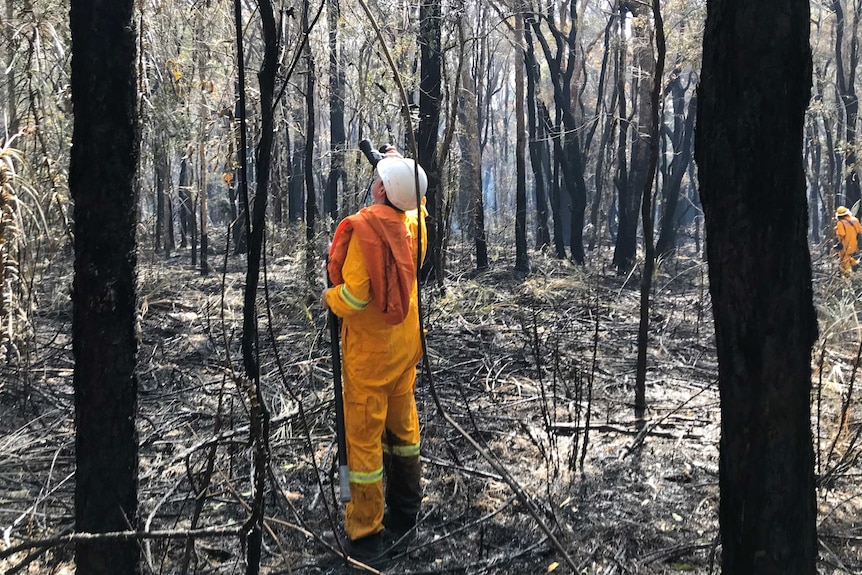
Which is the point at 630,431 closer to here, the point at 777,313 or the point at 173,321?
the point at 777,313

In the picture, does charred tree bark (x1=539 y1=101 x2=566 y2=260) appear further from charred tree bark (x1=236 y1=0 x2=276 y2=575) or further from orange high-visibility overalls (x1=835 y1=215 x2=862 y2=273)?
charred tree bark (x1=236 y1=0 x2=276 y2=575)

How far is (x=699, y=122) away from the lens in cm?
197

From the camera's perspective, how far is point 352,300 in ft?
10.8

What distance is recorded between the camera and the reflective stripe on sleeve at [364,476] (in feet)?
11.0

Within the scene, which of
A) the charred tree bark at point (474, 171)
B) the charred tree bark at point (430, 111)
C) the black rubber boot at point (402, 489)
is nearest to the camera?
the black rubber boot at point (402, 489)

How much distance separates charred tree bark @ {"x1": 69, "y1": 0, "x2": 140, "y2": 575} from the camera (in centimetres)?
206

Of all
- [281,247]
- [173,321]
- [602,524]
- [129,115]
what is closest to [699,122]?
[129,115]

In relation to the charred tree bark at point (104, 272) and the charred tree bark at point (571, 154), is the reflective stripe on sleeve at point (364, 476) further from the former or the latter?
the charred tree bark at point (571, 154)

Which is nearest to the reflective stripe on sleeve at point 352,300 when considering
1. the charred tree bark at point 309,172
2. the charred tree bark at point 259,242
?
the charred tree bark at point 259,242

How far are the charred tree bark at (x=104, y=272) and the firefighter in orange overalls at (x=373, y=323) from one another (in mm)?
1276

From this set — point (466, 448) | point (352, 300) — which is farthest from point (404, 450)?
point (466, 448)

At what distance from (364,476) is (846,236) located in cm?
912

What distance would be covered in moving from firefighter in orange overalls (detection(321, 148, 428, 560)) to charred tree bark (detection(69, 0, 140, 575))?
4.19ft

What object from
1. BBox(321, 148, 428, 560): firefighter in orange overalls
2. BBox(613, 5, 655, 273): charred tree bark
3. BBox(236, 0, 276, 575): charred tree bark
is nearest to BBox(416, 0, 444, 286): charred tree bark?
BBox(613, 5, 655, 273): charred tree bark
